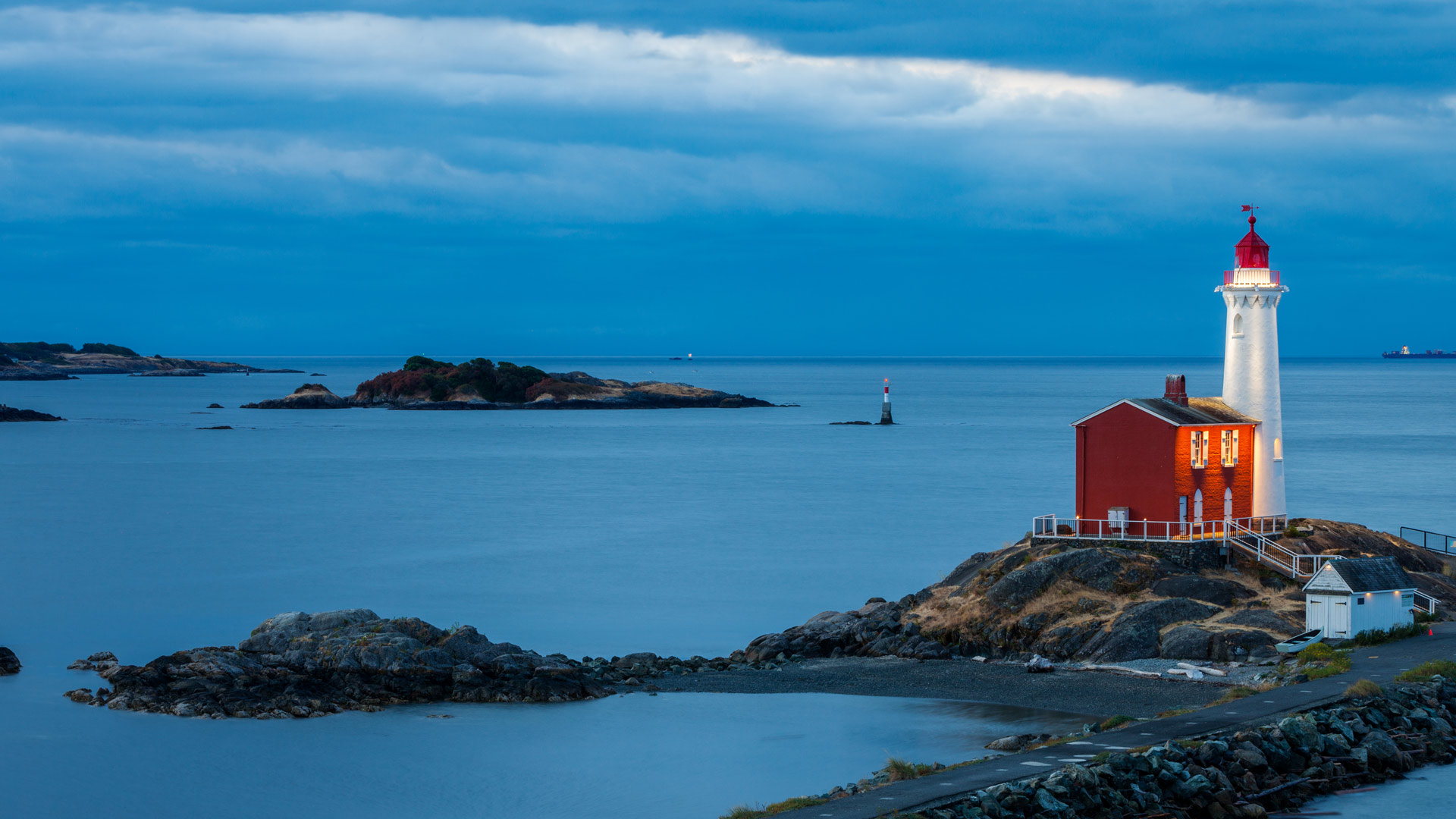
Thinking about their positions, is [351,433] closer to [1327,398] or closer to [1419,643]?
[1419,643]

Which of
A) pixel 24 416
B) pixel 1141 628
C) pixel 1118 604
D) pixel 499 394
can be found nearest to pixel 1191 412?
pixel 1118 604

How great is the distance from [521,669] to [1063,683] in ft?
30.3

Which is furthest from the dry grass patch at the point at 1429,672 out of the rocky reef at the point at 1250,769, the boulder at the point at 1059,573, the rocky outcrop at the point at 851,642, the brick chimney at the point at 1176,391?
the brick chimney at the point at 1176,391

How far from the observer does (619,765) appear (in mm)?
20688

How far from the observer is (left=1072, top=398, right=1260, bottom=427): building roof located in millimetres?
28609

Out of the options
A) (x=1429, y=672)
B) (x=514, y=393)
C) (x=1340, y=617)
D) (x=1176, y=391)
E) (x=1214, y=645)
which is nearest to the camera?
(x=1429, y=672)

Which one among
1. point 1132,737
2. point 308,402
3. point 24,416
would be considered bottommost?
point 1132,737

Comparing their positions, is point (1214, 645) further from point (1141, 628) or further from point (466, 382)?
point (466, 382)

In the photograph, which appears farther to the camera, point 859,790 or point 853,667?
point 853,667

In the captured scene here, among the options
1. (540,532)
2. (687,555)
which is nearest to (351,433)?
(540,532)

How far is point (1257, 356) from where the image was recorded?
99.6 feet

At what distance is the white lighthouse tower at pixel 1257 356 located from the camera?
30.0m

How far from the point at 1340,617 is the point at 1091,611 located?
4292 millimetres

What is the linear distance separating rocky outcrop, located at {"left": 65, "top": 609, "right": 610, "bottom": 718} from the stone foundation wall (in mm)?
10794
